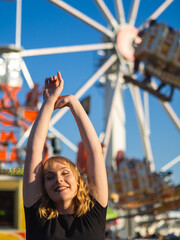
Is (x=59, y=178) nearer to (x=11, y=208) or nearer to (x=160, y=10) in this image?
(x=11, y=208)

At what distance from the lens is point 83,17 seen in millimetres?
20875

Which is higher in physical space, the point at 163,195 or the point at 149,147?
the point at 149,147

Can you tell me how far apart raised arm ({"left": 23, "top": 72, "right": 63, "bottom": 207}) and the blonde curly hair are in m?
0.04

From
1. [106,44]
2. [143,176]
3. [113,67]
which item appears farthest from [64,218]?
[113,67]

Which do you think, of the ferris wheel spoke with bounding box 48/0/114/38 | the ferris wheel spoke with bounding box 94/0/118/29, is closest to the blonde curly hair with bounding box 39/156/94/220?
the ferris wheel spoke with bounding box 48/0/114/38

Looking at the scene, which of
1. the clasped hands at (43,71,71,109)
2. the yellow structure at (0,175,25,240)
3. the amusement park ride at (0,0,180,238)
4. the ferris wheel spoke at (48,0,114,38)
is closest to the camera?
the clasped hands at (43,71,71,109)

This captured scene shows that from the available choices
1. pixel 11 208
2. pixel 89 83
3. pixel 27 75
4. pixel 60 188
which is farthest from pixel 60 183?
pixel 89 83

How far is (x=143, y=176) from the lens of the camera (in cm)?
1678

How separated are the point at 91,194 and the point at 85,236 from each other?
197 millimetres

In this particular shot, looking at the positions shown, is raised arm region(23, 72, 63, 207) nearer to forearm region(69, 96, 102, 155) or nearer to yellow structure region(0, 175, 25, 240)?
forearm region(69, 96, 102, 155)

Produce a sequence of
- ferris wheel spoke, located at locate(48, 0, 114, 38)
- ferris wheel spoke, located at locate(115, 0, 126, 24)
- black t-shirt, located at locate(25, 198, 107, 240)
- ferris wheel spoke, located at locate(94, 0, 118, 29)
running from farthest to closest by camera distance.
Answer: ferris wheel spoke, located at locate(115, 0, 126, 24) < ferris wheel spoke, located at locate(94, 0, 118, 29) < ferris wheel spoke, located at locate(48, 0, 114, 38) < black t-shirt, located at locate(25, 198, 107, 240)

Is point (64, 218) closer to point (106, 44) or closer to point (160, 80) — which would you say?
point (160, 80)

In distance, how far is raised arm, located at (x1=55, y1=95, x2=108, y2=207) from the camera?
1752 mm

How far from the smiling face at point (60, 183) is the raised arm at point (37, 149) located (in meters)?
0.04
